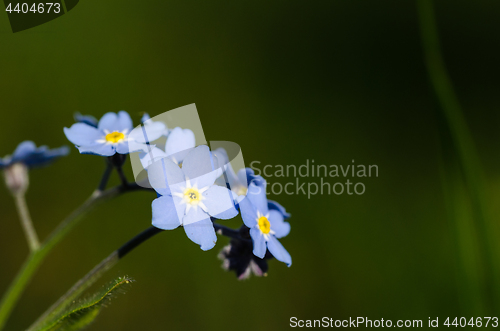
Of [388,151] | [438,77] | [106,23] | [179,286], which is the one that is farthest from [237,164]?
[106,23]

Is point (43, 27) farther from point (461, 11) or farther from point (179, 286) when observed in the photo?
point (461, 11)

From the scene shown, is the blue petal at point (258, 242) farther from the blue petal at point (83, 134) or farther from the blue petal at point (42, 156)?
the blue petal at point (42, 156)

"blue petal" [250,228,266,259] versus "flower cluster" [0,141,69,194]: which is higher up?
"flower cluster" [0,141,69,194]

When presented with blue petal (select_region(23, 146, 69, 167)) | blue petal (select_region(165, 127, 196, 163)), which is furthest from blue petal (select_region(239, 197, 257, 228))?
blue petal (select_region(23, 146, 69, 167))

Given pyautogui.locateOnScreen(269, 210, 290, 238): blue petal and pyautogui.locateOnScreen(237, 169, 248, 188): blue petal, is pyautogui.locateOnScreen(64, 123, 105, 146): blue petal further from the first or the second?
pyautogui.locateOnScreen(269, 210, 290, 238): blue petal

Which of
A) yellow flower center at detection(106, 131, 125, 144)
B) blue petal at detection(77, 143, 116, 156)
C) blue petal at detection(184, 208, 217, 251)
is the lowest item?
blue petal at detection(184, 208, 217, 251)

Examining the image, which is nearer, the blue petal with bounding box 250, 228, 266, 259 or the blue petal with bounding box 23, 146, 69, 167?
the blue petal with bounding box 250, 228, 266, 259
